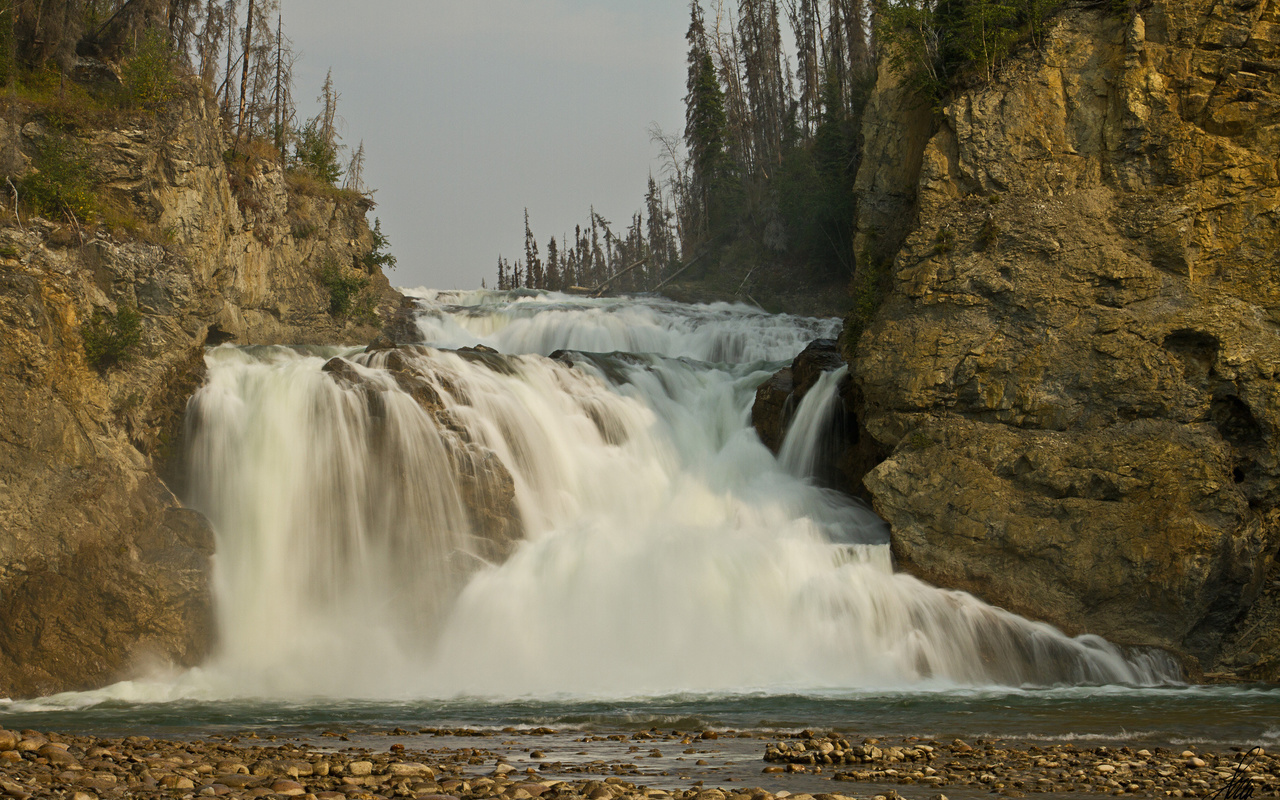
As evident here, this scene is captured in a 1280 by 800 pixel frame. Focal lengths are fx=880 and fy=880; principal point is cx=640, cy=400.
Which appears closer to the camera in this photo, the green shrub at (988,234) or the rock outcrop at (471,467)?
the rock outcrop at (471,467)

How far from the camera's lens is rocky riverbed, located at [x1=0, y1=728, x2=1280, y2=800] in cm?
543

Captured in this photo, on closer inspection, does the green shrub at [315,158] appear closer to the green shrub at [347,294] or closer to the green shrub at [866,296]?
the green shrub at [347,294]

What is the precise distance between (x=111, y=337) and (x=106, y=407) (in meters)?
1.20

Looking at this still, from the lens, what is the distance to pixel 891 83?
64.1 feet

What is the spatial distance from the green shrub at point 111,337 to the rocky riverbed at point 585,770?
879cm

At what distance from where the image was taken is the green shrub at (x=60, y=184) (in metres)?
15.1

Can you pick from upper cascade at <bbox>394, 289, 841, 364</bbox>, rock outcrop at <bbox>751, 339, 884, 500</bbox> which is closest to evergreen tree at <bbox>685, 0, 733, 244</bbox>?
upper cascade at <bbox>394, 289, 841, 364</bbox>

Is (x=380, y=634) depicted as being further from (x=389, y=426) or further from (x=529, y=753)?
(x=529, y=753)

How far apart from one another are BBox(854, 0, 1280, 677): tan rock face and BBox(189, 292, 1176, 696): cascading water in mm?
1116

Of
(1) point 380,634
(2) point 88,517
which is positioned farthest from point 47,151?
(1) point 380,634

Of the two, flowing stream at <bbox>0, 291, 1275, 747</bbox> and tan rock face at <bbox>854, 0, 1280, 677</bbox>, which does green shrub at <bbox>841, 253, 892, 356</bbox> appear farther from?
flowing stream at <bbox>0, 291, 1275, 747</bbox>

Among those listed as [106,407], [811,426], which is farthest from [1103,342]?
[106,407]

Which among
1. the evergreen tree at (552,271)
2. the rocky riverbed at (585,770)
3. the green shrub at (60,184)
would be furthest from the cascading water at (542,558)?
the evergreen tree at (552,271)

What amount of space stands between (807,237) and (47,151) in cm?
2687
